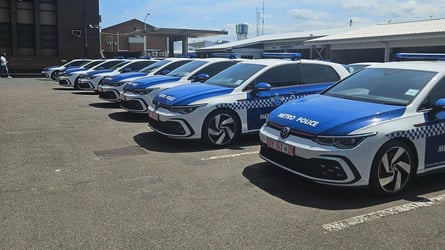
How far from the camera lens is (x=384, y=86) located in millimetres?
5648

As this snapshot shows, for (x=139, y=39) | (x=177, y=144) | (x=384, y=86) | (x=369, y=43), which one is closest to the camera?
(x=384, y=86)

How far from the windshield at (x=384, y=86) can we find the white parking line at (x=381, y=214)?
117 centimetres

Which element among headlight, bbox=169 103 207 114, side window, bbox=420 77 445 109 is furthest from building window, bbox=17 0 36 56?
side window, bbox=420 77 445 109

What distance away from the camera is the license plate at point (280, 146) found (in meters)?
5.01

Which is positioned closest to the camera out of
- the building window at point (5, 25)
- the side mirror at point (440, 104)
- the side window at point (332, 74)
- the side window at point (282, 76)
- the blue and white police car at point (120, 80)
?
the side mirror at point (440, 104)

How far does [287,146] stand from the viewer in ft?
16.6

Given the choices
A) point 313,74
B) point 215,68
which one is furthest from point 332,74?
point 215,68

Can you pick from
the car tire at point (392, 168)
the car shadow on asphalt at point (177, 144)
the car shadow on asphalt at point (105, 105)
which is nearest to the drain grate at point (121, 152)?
the car shadow on asphalt at point (177, 144)

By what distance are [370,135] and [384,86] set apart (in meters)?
1.27

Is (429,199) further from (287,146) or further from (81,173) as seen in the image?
(81,173)

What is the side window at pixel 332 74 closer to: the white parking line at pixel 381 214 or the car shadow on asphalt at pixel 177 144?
the car shadow on asphalt at pixel 177 144

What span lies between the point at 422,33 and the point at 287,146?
68.8 ft

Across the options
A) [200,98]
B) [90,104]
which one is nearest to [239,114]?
[200,98]

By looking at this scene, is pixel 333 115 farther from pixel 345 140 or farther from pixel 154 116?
pixel 154 116
